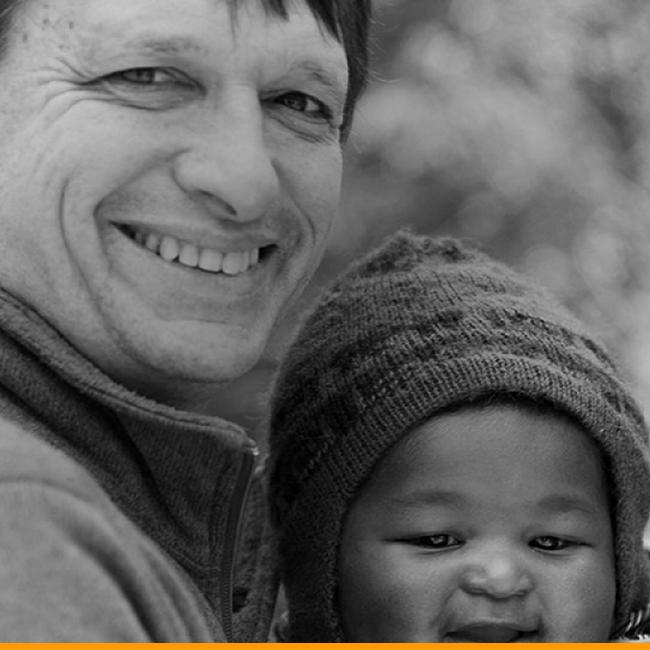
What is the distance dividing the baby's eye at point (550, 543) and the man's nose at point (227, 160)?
2.98 feet

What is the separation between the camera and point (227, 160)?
2.06m

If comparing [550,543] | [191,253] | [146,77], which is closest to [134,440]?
[191,253]

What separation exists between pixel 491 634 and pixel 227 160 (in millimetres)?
1007

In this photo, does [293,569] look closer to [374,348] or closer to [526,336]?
[374,348]

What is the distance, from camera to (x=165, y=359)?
6.88 ft

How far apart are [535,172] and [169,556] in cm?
515

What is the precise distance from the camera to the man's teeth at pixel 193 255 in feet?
6.97

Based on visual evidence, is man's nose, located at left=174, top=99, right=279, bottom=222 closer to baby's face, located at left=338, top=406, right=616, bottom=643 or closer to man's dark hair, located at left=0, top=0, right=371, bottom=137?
man's dark hair, located at left=0, top=0, right=371, bottom=137

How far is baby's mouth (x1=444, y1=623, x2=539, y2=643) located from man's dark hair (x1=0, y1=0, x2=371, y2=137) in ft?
3.05

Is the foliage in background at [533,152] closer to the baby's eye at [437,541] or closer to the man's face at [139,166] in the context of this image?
the baby's eye at [437,541]

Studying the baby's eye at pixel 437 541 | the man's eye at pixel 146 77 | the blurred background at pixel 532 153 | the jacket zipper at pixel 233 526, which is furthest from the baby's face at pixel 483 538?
the blurred background at pixel 532 153

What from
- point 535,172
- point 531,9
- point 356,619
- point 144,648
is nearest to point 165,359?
point 144,648

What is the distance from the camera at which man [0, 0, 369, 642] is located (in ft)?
6.38

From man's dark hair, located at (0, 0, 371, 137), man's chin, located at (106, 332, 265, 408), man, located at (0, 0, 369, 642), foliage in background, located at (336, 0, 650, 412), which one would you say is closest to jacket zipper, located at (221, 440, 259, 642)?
man, located at (0, 0, 369, 642)
